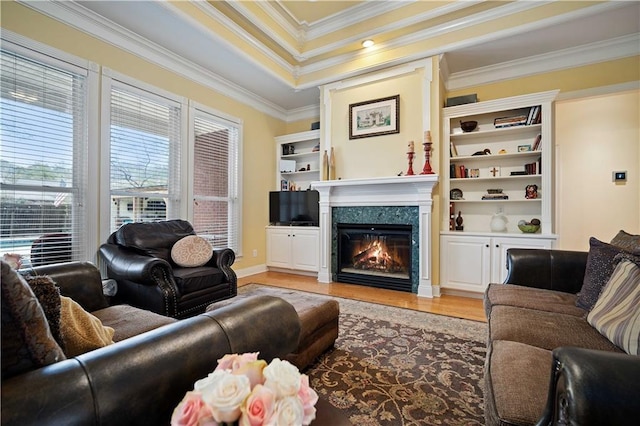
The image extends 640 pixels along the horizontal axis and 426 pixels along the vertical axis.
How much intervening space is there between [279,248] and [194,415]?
14.3 feet

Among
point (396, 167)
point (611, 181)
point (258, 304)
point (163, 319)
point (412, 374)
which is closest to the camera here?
point (258, 304)

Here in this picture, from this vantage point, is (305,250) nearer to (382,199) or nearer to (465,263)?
(382,199)

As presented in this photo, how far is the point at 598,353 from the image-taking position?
2.41ft

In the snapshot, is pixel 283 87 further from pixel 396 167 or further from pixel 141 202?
pixel 141 202

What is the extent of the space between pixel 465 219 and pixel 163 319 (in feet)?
12.2

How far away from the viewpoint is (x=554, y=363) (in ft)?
2.57

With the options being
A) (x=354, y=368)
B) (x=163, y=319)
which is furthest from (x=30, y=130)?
(x=354, y=368)

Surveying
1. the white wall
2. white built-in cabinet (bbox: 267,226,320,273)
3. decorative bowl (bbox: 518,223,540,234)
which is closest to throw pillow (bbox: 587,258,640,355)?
decorative bowl (bbox: 518,223,540,234)

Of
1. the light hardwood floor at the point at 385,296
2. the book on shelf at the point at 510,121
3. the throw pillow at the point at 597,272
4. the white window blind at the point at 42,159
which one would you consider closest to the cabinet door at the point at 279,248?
the light hardwood floor at the point at 385,296

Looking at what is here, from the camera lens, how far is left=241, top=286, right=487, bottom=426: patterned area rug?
146 centimetres

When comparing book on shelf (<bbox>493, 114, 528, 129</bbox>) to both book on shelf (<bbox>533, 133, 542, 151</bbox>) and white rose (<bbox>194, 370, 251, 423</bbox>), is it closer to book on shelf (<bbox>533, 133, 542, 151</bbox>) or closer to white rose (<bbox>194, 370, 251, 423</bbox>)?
book on shelf (<bbox>533, 133, 542, 151</bbox>)

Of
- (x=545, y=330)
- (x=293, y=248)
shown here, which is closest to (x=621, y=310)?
(x=545, y=330)

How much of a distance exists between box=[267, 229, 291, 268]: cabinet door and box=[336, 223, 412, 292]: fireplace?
0.94 metres

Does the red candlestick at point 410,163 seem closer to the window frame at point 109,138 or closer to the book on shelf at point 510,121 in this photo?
the book on shelf at point 510,121
